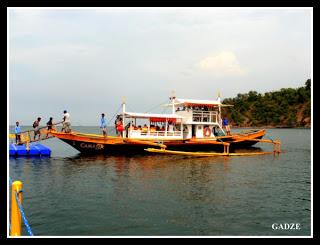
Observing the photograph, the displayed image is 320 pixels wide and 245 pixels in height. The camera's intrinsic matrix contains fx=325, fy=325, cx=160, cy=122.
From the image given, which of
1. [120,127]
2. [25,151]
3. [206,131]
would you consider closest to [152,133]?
[120,127]

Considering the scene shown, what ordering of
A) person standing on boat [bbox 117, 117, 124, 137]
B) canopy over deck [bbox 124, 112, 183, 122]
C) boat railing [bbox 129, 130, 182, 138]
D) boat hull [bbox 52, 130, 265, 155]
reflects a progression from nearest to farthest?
boat hull [bbox 52, 130, 265, 155], person standing on boat [bbox 117, 117, 124, 137], canopy over deck [bbox 124, 112, 183, 122], boat railing [bbox 129, 130, 182, 138]

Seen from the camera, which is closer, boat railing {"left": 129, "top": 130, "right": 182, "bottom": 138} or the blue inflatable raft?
Answer: the blue inflatable raft

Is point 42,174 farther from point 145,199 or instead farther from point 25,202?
point 145,199

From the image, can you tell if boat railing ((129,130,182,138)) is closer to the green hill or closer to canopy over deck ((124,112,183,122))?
canopy over deck ((124,112,183,122))

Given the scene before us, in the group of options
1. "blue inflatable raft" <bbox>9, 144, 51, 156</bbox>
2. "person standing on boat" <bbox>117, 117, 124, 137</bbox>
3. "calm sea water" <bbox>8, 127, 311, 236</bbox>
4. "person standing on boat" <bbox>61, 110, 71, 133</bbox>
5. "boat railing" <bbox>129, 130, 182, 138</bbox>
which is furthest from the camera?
"boat railing" <bbox>129, 130, 182, 138</bbox>

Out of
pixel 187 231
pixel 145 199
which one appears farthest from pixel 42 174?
pixel 187 231

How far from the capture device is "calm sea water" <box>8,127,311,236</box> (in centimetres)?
1234

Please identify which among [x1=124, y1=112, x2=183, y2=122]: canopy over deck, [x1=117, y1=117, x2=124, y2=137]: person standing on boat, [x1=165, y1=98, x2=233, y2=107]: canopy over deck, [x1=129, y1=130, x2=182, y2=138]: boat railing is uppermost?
[x1=165, y1=98, x2=233, y2=107]: canopy over deck

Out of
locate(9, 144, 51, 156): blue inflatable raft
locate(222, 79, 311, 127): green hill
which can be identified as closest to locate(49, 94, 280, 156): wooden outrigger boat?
locate(9, 144, 51, 156): blue inflatable raft

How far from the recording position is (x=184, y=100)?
3519cm

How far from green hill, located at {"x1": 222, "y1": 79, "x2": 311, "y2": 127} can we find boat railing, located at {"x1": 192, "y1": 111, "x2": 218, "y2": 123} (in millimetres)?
100403
